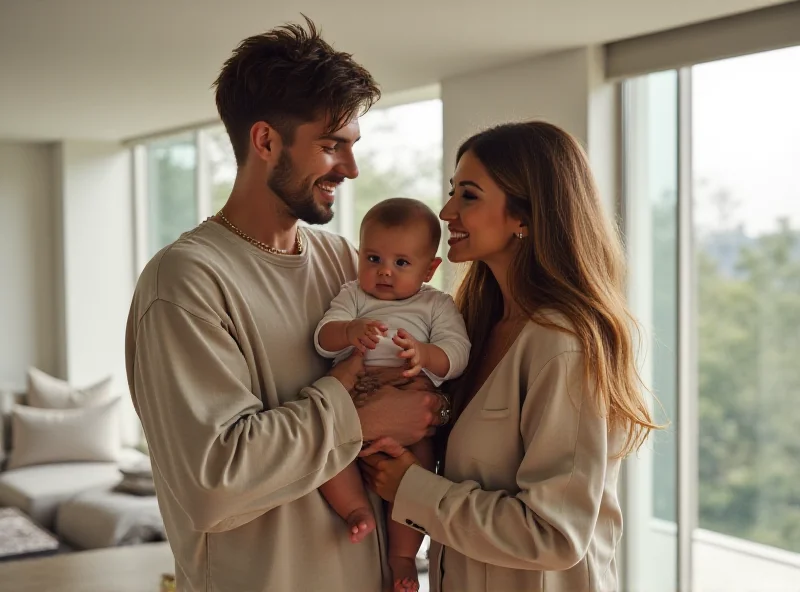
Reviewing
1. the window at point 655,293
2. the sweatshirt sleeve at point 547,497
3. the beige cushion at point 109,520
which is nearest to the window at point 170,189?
the beige cushion at point 109,520

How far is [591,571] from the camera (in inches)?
78.4

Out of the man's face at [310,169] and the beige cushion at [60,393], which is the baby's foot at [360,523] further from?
the beige cushion at [60,393]

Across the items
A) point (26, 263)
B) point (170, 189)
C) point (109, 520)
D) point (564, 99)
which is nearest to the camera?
point (564, 99)

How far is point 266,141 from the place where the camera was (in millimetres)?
1958

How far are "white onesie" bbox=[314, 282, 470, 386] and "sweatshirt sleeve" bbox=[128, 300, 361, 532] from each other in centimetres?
23

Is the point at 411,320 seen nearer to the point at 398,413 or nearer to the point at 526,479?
the point at 398,413

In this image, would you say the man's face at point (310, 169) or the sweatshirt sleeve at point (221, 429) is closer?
the sweatshirt sleeve at point (221, 429)

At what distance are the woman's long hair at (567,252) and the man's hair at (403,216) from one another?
168mm

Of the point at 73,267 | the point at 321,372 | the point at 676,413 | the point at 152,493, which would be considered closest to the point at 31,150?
the point at 73,267

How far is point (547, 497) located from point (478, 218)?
1.93ft

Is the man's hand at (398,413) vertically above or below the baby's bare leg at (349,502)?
above

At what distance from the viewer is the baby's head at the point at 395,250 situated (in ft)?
6.69

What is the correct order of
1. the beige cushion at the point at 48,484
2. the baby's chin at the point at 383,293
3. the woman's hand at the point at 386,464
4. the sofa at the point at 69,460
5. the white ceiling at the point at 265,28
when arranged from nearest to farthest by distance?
1. the woman's hand at the point at 386,464
2. the baby's chin at the point at 383,293
3. the white ceiling at the point at 265,28
4. the sofa at the point at 69,460
5. the beige cushion at the point at 48,484

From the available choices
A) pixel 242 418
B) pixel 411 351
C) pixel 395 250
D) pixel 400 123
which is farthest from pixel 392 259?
pixel 400 123
